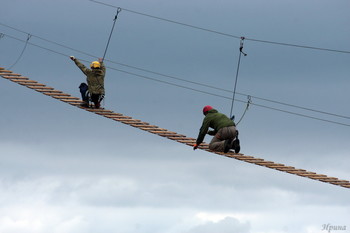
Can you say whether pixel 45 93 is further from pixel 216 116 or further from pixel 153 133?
pixel 216 116

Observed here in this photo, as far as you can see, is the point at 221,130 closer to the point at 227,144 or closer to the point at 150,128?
the point at 227,144

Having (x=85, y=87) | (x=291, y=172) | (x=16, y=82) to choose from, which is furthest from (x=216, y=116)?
(x=16, y=82)

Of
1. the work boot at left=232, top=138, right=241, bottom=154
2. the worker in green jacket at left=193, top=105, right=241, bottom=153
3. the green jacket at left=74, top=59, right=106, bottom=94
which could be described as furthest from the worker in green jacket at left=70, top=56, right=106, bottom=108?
the work boot at left=232, top=138, right=241, bottom=154

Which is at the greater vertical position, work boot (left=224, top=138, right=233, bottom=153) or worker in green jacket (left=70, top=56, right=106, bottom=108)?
worker in green jacket (left=70, top=56, right=106, bottom=108)

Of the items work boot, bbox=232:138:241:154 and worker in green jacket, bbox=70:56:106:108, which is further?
worker in green jacket, bbox=70:56:106:108

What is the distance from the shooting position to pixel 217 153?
24.2 meters

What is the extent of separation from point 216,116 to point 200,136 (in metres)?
0.87

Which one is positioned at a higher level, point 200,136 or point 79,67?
point 79,67

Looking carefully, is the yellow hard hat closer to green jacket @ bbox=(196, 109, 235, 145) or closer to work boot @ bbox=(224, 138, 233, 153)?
green jacket @ bbox=(196, 109, 235, 145)

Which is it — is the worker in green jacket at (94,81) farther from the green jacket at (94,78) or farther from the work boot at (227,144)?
the work boot at (227,144)

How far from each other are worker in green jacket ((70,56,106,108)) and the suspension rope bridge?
0.29 metres

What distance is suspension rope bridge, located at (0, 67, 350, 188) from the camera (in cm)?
2422

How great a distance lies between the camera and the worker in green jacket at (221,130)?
24359 millimetres

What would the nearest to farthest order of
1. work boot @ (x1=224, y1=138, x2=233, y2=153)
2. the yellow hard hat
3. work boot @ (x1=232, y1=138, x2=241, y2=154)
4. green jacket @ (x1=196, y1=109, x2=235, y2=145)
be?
1. green jacket @ (x1=196, y1=109, x2=235, y2=145)
2. work boot @ (x1=224, y1=138, x2=233, y2=153)
3. work boot @ (x1=232, y1=138, x2=241, y2=154)
4. the yellow hard hat
